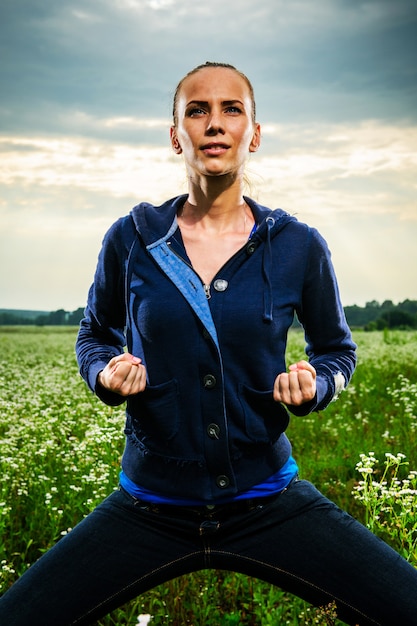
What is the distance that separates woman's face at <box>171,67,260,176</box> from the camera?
2799 millimetres

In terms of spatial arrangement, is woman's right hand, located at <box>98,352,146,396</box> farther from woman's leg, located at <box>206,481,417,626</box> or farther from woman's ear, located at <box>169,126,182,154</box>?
woman's ear, located at <box>169,126,182,154</box>

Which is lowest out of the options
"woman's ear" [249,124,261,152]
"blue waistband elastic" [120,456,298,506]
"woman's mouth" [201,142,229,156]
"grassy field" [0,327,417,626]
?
"grassy field" [0,327,417,626]

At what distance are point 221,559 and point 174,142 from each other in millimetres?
1787

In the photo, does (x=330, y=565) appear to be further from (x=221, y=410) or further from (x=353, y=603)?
(x=221, y=410)

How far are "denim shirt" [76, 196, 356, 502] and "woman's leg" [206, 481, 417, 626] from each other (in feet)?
0.55

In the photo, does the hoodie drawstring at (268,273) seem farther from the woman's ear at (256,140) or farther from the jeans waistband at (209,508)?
the jeans waistband at (209,508)

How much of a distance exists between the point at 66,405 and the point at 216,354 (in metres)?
5.96

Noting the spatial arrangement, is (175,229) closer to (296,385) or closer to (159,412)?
(159,412)

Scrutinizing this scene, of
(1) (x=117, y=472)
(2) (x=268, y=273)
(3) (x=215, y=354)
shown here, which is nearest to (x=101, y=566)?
(3) (x=215, y=354)

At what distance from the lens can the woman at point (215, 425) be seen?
2.57 m

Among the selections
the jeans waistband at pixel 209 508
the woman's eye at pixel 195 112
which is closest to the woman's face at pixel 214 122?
the woman's eye at pixel 195 112

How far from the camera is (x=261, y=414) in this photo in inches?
108

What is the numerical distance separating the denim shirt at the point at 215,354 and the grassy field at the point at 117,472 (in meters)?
0.68

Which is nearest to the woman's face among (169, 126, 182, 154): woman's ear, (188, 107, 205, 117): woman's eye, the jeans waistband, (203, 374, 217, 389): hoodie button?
(188, 107, 205, 117): woman's eye
